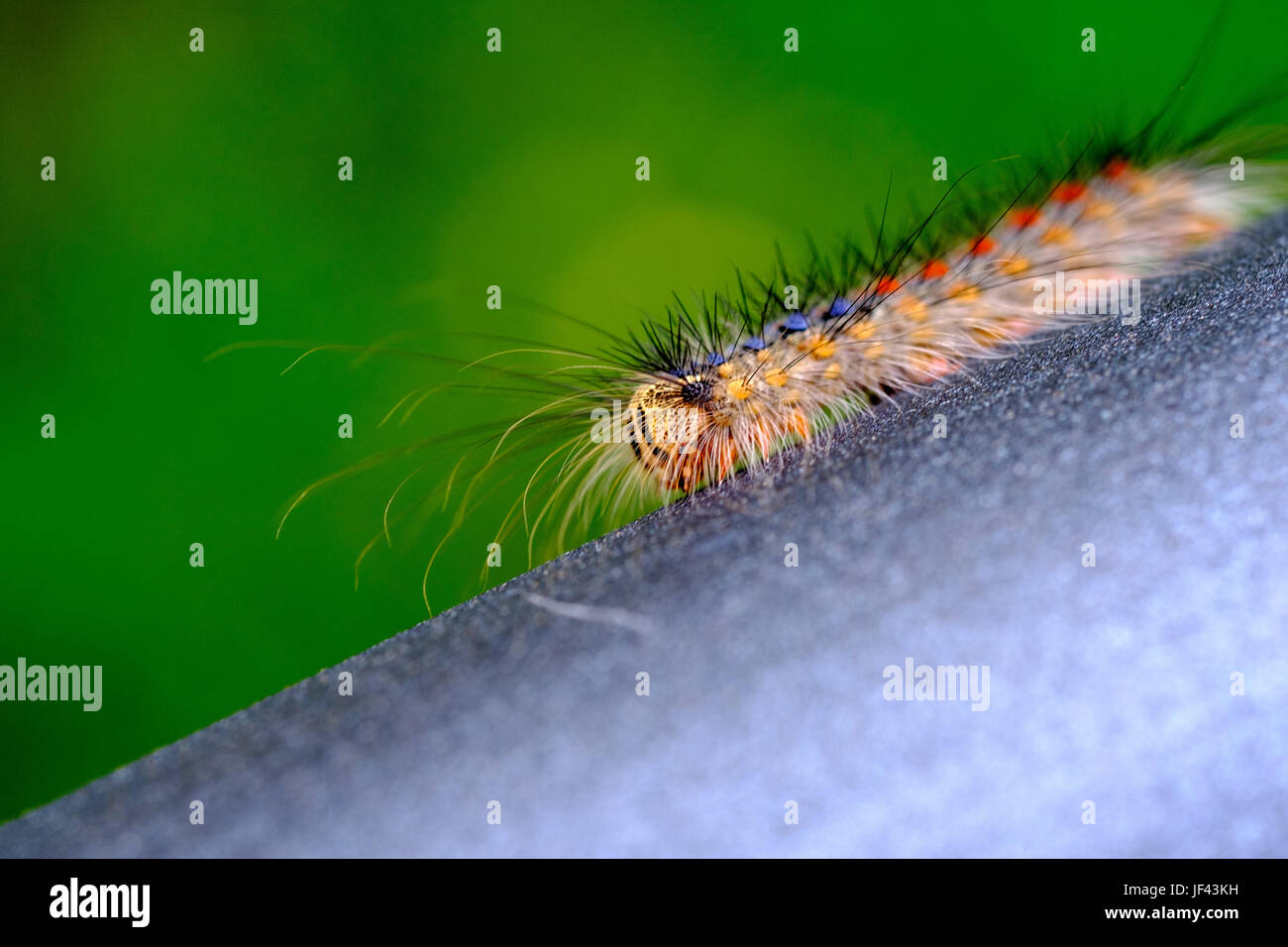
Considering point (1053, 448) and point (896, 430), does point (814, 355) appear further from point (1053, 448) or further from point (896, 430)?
point (1053, 448)

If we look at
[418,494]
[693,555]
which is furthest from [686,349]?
[418,494]

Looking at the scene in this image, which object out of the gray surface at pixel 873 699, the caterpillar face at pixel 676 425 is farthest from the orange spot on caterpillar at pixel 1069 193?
the gray surface at pixel 873 699


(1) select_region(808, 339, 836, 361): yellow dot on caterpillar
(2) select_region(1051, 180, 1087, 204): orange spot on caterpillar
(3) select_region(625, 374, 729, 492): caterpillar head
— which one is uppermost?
(2) select_region(1051, 180, 1087, 204): orange spot on caterpillar

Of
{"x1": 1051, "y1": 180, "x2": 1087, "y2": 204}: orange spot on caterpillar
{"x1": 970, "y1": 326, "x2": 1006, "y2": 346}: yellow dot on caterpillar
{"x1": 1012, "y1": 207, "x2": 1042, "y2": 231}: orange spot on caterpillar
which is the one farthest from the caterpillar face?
{"x1": 1051, "y1": 180, "x2": 1087, "y2": 204}: orange spot on caterpillar

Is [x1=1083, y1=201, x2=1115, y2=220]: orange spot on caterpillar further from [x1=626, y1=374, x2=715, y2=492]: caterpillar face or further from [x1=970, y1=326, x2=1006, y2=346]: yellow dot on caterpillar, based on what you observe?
[x1=626, y1=374, x2=715, y2=492]: caterpillar face

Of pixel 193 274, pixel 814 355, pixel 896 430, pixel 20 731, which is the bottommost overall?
pixel 20 731

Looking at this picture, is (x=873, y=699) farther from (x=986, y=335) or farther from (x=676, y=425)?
(x=986, y=335)
